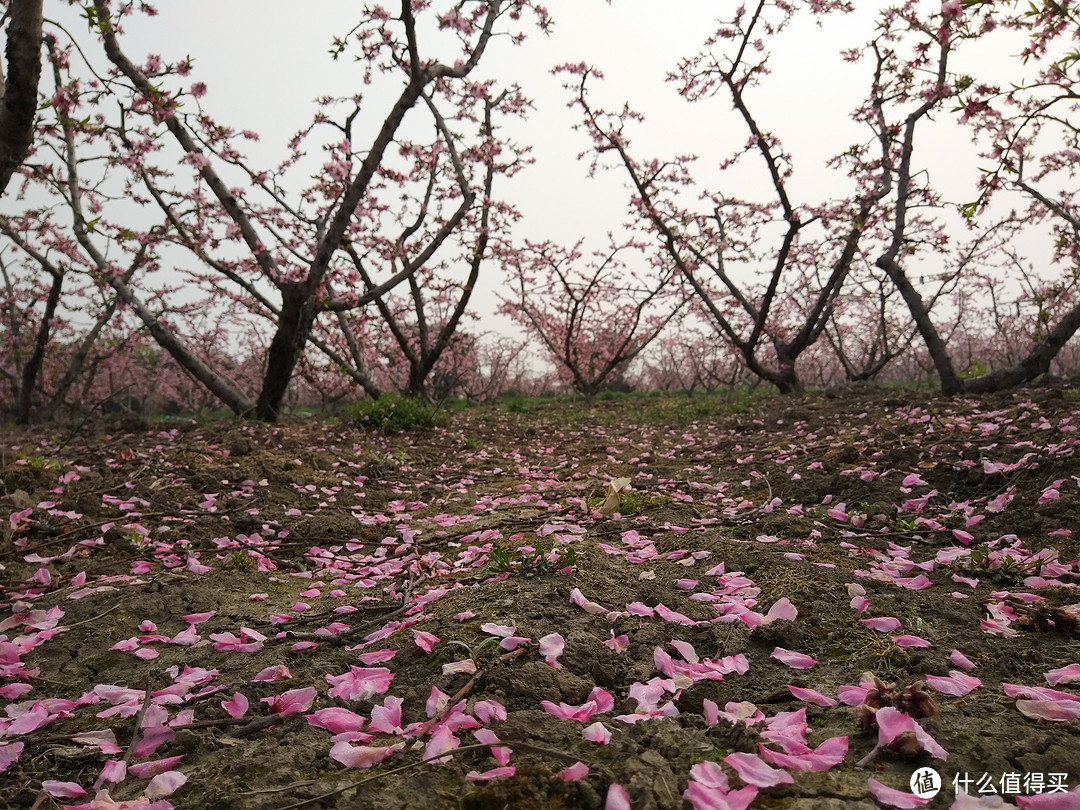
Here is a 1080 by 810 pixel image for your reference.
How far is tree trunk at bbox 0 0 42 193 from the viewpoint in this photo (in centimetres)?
255

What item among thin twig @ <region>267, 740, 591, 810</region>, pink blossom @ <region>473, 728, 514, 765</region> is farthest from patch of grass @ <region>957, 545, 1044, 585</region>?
pink blossom @ <region>473, 728, 514, 765</region>

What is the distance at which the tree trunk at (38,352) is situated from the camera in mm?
8852

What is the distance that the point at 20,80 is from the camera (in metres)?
2.59

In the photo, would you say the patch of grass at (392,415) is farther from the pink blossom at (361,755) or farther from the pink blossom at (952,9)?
the pink blossom at (361,755)

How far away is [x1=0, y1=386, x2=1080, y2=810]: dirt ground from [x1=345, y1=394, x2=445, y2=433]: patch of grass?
3.71m

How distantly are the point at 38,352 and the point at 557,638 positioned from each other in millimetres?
10423

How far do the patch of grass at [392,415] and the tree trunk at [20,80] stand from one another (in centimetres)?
543

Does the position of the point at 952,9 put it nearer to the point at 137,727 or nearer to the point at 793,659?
the point at 793,659

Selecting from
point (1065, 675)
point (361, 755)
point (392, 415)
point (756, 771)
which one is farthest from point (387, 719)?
point (392, 415)

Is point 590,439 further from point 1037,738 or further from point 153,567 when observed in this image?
point 1037,738

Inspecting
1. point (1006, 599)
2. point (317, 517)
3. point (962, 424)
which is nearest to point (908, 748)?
point (1006, 599)

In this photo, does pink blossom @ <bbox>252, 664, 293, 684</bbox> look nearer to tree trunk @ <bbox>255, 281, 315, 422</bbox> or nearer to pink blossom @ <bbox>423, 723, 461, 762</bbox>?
pink blossom @ <bbox>423, 723, 461, 762</bbox>

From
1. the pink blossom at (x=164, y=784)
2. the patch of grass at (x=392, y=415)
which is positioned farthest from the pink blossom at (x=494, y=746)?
the patch of grass at (x=392, y=415)

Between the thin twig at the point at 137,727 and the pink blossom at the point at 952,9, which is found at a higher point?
the pink blossom at the point at 952,9
